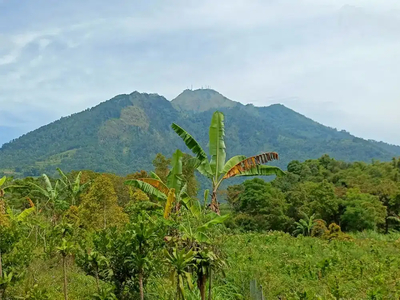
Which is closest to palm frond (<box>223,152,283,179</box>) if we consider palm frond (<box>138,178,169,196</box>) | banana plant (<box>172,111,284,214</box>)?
banana plant (<box>172,111,284,214</box>)

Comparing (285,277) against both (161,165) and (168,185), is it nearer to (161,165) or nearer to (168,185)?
(168,185)

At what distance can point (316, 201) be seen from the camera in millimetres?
23875

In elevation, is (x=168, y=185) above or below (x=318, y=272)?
above

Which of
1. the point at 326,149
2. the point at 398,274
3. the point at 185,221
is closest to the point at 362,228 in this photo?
the point at 398,274

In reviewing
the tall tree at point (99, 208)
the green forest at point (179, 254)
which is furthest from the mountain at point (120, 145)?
the green forest at point (179, 254)

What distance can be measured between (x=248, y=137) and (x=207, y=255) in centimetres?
18664

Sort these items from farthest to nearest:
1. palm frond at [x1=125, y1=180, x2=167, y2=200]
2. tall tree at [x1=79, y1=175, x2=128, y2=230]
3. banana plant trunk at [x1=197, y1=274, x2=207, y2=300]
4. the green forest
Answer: tall tree at [x1=79, y1=175, x2=128, y2=230] < palm frond at [x1=125, y1=180, x2=167, y2=200] < the green forest < banana plant trunk at [x1=197, y1=274, x2=207, y2=300]

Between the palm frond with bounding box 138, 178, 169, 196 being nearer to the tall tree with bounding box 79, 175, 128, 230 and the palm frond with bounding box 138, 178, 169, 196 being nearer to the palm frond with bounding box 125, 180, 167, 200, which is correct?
the palm frond with bounding box 125, 180, 167, 200

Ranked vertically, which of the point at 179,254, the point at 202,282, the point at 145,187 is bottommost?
the point at 202,282

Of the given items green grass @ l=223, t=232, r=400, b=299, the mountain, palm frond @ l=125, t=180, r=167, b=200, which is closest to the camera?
green grass @ l=223, t=232, r=400, b=299

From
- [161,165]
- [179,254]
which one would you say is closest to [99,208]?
[161,165]

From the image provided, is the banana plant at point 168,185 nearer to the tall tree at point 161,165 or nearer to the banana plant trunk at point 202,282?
the banana plant trunk at point 202,282

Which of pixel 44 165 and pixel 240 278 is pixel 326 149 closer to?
pixel 44 165

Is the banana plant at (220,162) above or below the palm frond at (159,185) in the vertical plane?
above
